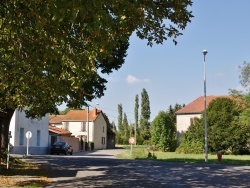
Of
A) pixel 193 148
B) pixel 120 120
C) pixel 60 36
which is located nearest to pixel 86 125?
pixel 193 148

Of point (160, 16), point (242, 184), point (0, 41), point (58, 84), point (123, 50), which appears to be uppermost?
point (123, 50)

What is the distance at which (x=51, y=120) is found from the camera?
79.0 meters

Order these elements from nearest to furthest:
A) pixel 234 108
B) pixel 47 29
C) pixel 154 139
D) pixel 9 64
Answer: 1. pixel 47 29
2. pixel 9 64
3. pixel 234 108
4. pixel 154 139

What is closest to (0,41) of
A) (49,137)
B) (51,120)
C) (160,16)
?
(160,16)

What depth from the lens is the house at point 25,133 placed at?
3881 cm

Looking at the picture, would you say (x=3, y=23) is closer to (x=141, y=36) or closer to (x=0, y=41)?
(x=0, y=41)

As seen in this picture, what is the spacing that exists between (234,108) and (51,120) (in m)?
41.4

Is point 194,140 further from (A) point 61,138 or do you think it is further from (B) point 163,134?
(A) point 61,138

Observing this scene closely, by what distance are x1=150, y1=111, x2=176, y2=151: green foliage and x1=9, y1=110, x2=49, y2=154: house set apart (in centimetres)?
1557

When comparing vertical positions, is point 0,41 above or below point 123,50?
below

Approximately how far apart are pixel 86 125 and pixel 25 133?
110 ft

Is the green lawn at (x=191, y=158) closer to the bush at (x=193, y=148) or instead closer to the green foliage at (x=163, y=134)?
the bush at (x=193, y=148)

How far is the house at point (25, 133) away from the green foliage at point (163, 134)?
15575mm

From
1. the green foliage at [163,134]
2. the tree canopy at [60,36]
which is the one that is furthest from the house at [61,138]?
the tree canopy at [60,36]
